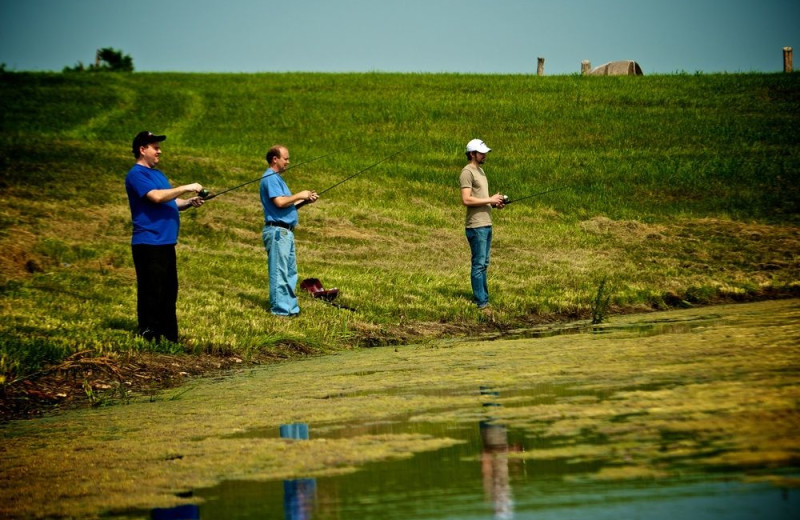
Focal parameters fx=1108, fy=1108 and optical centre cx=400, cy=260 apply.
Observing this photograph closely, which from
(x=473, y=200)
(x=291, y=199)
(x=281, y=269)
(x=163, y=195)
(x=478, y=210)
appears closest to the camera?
(x=163, y=195)

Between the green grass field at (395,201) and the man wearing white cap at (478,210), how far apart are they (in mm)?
412

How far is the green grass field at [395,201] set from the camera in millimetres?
13250

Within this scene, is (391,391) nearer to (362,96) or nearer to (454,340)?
(454,340)

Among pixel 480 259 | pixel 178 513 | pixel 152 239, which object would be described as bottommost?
pixel 178 513

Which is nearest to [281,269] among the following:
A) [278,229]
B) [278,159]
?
[278,229]

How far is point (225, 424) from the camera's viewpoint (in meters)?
6.93

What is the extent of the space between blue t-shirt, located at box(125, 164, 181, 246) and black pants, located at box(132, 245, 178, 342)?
97mm

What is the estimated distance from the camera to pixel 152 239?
10656 mm

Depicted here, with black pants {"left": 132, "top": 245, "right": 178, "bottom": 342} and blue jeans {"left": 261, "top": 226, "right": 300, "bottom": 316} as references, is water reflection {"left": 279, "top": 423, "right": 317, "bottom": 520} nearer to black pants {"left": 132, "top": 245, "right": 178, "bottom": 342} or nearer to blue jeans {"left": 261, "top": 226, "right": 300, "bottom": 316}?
black pants {"left": 132, "top": 245, "right": 178, "bottom": 342}

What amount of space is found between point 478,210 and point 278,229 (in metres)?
2.94

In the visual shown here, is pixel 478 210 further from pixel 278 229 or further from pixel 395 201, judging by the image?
pixel 395 201

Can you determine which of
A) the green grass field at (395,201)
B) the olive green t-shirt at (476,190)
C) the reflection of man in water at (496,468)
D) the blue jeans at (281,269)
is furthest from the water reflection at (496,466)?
the olive green t-shirt at (476,190)

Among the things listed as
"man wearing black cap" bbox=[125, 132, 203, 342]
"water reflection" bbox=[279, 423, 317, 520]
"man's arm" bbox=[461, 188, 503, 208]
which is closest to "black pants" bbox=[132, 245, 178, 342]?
"man wearing black cap" bbox=[125, 132, 203, 342]

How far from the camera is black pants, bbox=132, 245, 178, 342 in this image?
10.7 meters
